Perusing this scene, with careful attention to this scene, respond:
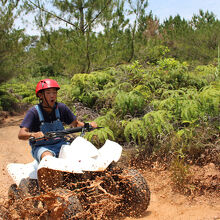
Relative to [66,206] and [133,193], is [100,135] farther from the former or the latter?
[66,206]

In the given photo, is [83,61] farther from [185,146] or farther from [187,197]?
[187,197]

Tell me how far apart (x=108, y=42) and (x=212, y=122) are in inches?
249

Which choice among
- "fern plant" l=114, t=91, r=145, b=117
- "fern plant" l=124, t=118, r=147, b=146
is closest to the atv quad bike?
"fern plant" l=124, t=118, r=147, b=146

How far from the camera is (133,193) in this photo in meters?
3.37

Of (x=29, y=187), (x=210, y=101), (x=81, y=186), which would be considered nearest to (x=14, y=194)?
(x=29, y=187)

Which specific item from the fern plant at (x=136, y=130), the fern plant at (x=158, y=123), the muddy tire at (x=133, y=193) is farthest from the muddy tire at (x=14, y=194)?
the fern plant at (x=158, y=123)

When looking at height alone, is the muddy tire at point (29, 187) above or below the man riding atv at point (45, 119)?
below

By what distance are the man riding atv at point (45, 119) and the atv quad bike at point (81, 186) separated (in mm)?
271

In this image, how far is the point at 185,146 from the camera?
4906 millimetres

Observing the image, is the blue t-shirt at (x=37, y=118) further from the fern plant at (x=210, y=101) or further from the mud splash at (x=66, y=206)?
the fern plant at (x=210, y=101)

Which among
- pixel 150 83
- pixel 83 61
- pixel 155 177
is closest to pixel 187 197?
pixel 155 177

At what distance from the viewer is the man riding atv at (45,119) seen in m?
3.52

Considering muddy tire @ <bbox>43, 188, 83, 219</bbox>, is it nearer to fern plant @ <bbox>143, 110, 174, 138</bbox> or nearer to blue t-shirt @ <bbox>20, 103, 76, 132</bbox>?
blue t-shirt @ <bbox>20, 103, 76, 132</bbox>

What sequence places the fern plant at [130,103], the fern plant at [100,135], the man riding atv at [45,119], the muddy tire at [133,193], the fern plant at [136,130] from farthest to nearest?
the fern plant at [130,103]
the fern plant at [100,135]
the fern plant at [136,130]
the man riding atv at [45,119]
the muddy tire at [133,193]
